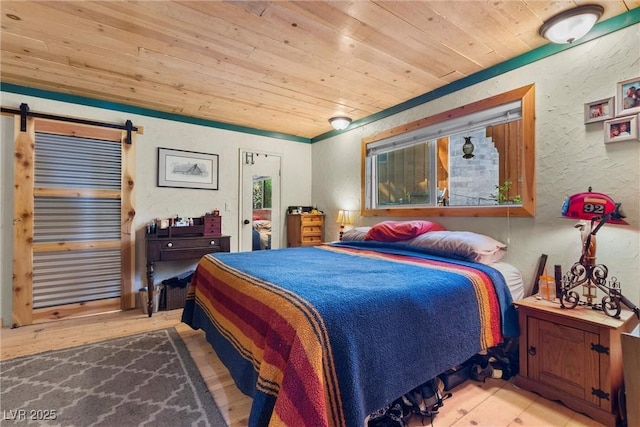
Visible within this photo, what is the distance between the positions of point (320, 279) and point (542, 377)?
1.48 metres

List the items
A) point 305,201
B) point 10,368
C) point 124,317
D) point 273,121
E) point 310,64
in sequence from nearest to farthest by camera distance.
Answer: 1. point 10,368
2. point 310,64
3. point 124,317
4. point 273,121
5. point 305,201

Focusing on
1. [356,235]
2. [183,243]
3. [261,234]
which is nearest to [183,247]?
[183,243]

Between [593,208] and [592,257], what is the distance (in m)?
0.29

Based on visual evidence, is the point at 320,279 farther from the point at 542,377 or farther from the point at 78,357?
the point at 78,357

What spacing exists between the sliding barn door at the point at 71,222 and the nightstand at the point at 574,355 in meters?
3.85

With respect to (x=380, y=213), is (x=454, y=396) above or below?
below

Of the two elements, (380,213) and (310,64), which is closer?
(310,64)

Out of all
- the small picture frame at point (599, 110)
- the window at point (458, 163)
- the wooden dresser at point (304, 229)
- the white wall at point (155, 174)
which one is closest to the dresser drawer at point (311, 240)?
the wooden dresser at point (304, 229)

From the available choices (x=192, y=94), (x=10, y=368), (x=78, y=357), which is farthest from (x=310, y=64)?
(x=10, y=368)

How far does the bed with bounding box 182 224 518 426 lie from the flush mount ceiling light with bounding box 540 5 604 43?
1.62 m

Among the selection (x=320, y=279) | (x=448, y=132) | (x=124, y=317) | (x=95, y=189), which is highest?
(x=448, y=132)

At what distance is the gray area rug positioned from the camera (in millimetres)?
1546

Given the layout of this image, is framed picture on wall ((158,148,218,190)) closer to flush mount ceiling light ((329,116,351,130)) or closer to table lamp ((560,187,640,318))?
flush mount ceiling light ((329,116,351,130))

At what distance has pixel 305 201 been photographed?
4.84 meters
